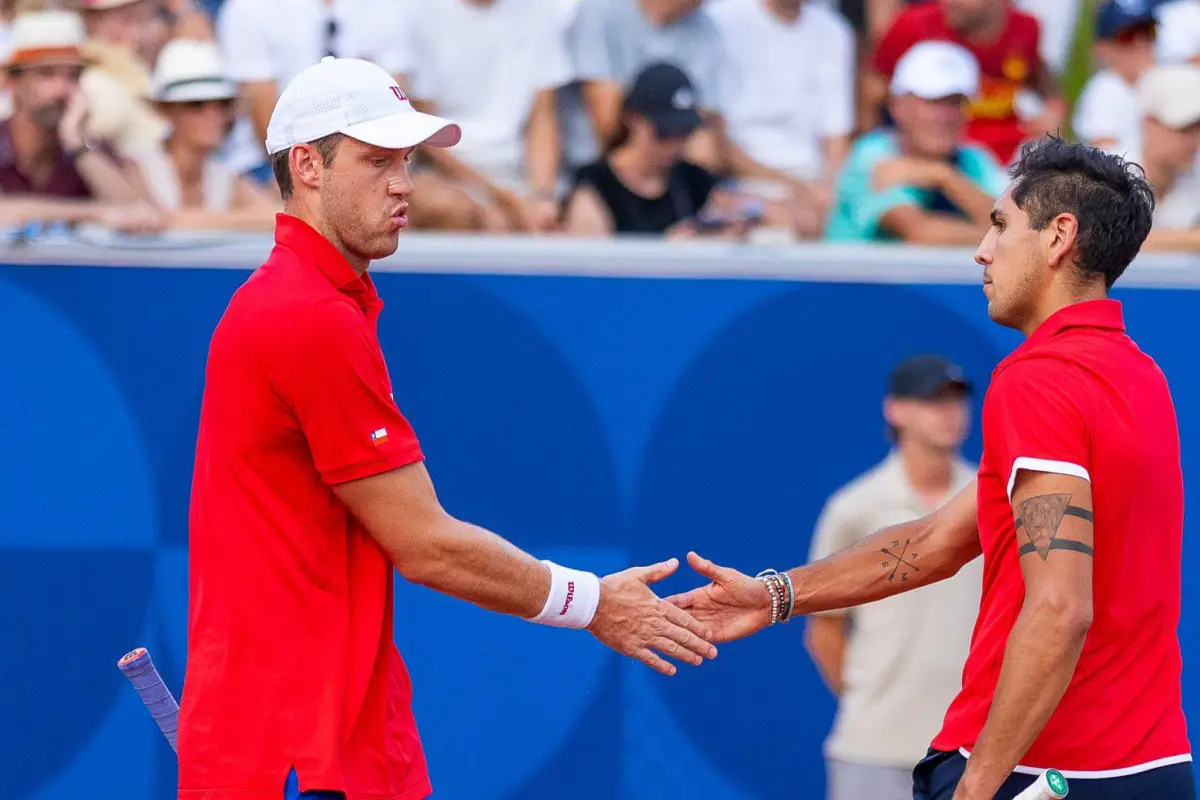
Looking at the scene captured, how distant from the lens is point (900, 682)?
495 cm

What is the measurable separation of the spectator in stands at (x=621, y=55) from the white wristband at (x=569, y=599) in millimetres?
3144

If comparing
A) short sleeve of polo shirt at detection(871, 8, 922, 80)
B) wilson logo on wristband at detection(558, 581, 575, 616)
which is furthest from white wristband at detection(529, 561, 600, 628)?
short sleeve of polo shirt at detection(871, 8, 922, 80)

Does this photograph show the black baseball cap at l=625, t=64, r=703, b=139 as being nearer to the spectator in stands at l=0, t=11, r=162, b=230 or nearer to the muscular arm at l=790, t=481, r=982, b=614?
the spectator in stands at l=0, t=11, r=162, b=230

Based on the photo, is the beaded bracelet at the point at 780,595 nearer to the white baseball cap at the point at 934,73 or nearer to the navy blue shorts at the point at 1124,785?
the navy blue shorts at the point at 1124,785

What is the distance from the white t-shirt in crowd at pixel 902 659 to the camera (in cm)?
492

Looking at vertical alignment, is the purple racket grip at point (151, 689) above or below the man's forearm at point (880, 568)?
below

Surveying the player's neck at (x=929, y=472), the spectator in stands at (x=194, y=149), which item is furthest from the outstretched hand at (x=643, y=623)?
the spectator in stands at (x=194, y=149)

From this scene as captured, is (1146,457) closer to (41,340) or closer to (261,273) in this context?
(261,273)

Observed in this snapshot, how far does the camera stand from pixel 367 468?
3.29m

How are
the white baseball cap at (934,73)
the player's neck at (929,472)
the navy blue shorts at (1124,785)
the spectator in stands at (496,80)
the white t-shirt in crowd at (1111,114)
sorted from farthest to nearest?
the white t-shirt in crowd at (1111,114) < the spectator in stands at (496,80) < the white baseball cap at (934,73) < the player's neck at (929,472) < the navy blue shorts at (1124,785)

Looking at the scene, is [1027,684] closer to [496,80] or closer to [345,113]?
[345,113]

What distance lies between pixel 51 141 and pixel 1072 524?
13.8 ft

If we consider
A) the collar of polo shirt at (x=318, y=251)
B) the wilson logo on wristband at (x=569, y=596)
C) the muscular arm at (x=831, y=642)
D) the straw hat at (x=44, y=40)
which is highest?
the straw hat at (x=44, y=40)

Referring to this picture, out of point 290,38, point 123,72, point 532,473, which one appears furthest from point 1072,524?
point 123,72
